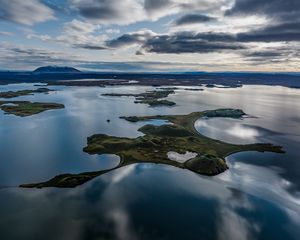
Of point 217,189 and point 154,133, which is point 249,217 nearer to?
point 217,189

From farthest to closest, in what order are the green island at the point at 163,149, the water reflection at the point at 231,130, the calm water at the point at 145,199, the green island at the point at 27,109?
1. the green island at the point at 27,109
2. the water reflection at the point at 231,130
3. the green island at the point at 163,149
4. the calm water at the point at 145,199

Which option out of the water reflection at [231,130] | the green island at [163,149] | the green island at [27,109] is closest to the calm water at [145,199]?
the green island at [163,149]

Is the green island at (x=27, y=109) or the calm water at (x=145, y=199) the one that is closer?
the calm water at (x=145, y=199)

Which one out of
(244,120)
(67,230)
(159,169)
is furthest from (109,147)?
(244,120)

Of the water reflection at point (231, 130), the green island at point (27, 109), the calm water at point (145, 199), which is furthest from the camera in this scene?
the green island at point (27, 109)

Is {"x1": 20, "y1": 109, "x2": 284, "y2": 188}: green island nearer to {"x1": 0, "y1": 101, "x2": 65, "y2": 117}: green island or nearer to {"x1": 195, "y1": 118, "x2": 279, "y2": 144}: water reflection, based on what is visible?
{"x1": 195, "y1": 118, "x2": 279, "y2": 144}: water reflection

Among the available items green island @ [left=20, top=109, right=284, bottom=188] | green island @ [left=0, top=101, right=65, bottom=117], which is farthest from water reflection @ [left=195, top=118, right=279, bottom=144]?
green island @ [left=0, top=101, right=65, bottom=117]

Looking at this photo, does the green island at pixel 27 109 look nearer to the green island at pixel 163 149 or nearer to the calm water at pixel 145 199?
the calm water at pixel 145 199

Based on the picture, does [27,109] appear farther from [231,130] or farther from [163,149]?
[231,130]
